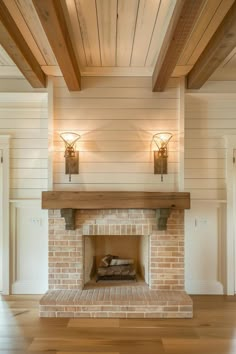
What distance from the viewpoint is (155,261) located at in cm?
352

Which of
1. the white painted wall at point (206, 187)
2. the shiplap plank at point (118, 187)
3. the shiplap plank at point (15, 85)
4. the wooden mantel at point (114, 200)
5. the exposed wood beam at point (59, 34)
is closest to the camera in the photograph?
the exposed wood beam at point (59, 34)

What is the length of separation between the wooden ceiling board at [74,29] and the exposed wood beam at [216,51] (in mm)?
1179

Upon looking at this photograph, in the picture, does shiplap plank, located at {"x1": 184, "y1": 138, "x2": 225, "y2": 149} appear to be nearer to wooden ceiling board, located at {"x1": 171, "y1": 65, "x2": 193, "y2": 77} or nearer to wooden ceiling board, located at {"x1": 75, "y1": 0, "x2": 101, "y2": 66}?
wooden ceiling board, located at {"x1": 171, "y1": 65, "x2": 193, "y2": 77}

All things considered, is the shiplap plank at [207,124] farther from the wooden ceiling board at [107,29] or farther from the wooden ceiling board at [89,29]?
the wooden ceiling board at [89,29]

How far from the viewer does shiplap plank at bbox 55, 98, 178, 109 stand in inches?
143

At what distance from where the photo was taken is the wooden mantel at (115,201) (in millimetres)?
3371

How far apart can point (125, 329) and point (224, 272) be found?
156cm

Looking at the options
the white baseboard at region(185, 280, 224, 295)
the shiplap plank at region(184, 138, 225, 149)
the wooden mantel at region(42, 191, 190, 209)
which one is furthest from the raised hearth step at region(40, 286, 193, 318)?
the shiplap plank at region(184, 138, 225, 149)

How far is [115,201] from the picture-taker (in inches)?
133

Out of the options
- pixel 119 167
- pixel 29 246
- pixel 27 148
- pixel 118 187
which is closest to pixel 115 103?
pixel 119 167

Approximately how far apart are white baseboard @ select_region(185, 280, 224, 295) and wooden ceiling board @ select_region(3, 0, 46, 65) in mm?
3122

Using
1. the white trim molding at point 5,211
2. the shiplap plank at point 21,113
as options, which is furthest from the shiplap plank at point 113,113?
the white trim molding at point 5,211

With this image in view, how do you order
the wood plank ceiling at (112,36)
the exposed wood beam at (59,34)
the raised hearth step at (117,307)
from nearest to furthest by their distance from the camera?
the exposed wood beam at (59,34) < the wood plank ceiling at (112,36) < the raised hearth step at (117,307)

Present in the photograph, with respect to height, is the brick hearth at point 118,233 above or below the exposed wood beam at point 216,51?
below
